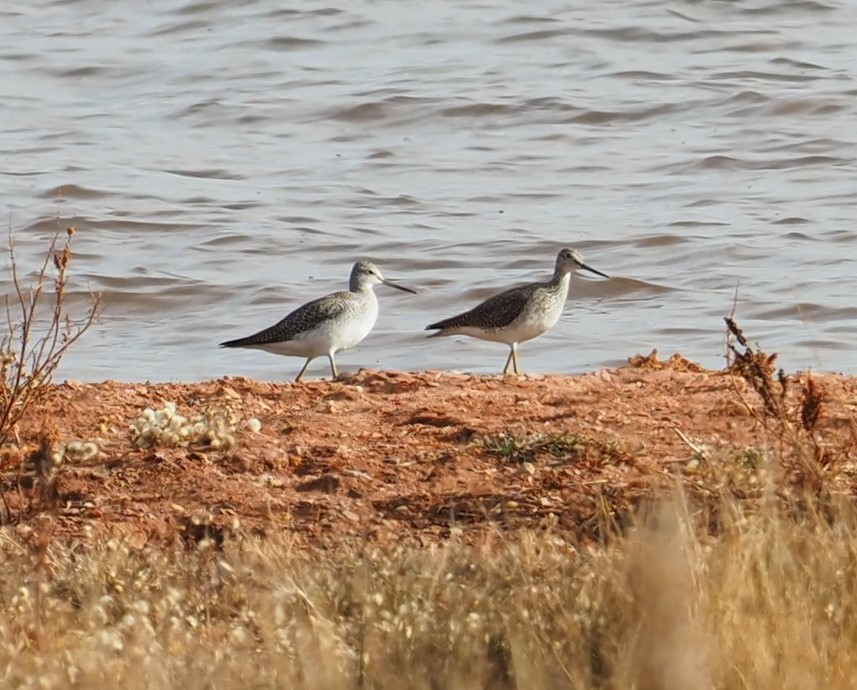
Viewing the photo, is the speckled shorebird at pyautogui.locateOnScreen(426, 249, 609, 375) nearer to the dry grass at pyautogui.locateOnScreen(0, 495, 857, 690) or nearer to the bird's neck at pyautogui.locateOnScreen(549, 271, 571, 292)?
the bird's neck at pyautogui.locateOnScreen(549, 271, 571, 292)

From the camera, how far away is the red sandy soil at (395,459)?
257 inches

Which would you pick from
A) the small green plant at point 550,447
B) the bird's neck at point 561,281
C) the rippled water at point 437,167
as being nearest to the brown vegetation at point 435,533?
the small green plant at point 550,447

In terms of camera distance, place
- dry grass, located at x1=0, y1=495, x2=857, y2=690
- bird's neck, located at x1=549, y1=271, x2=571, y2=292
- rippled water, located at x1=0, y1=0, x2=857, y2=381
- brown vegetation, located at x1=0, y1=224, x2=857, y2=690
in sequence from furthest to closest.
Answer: rippled water, located at x1=0, y1=0, x2=857, y2=381 → bird's neck, located at x1=549, y1=271, x2=571, y2=292 → brown vegetation, located at x1=0, y1=224, x2=857, y2=690 → dry grass, located at x1=0, y1=495, x2=857, y2=690

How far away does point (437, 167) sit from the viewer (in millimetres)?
18453

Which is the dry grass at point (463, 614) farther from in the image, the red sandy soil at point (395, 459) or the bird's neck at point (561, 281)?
the bird's neck at point (561, 281)

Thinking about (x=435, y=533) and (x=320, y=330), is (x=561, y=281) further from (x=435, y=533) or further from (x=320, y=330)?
(x=435, y=533)

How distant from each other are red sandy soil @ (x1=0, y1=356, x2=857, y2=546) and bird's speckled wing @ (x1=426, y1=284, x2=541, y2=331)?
5.82 feet

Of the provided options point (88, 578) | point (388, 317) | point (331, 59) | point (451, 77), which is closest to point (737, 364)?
point (88, 578)

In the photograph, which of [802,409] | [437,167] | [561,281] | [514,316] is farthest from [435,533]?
[437,167]

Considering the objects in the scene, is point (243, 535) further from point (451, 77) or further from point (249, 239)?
point (451, 77)

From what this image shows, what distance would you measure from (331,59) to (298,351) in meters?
13.5

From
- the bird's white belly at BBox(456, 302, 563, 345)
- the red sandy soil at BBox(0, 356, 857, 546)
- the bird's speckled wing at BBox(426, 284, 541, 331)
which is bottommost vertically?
the bird's white belly at BBox(456, 302, 563, 345)

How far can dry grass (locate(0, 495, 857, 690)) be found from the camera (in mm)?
4027

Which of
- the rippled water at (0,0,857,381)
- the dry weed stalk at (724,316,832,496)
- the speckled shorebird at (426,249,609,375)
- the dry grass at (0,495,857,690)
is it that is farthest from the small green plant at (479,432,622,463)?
the rippled water at (0,0,857,381)
